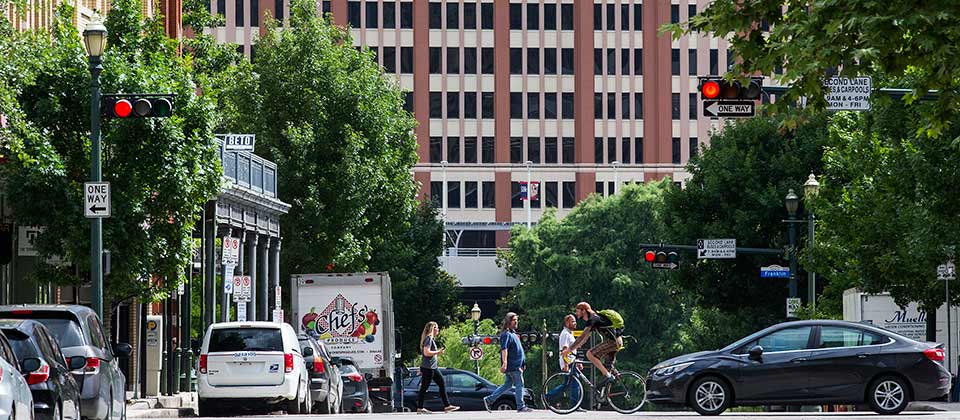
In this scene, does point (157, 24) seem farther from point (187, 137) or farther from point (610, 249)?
point (610, 249)

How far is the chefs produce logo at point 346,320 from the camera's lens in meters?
45.4

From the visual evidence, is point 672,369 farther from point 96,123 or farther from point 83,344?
point 83,344

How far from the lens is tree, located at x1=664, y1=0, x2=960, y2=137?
1566 cm

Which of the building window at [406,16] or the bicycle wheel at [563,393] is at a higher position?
the building window at [406,16]

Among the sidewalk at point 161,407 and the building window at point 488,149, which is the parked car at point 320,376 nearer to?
the sidewalk at point 161,407

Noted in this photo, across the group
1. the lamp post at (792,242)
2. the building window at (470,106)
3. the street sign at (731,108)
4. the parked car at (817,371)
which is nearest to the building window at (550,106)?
the building window at (470,106)

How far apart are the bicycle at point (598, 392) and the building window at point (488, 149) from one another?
89.7m

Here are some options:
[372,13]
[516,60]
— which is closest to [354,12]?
Answer: [372,13]

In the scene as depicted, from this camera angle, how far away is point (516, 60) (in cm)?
11894

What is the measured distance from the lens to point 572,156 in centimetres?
12019

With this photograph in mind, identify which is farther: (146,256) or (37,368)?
(146,256)

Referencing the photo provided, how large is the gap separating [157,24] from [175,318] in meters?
7.04

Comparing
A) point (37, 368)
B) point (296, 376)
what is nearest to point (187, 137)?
point (296, 376)

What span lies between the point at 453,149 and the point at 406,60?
6098mm
